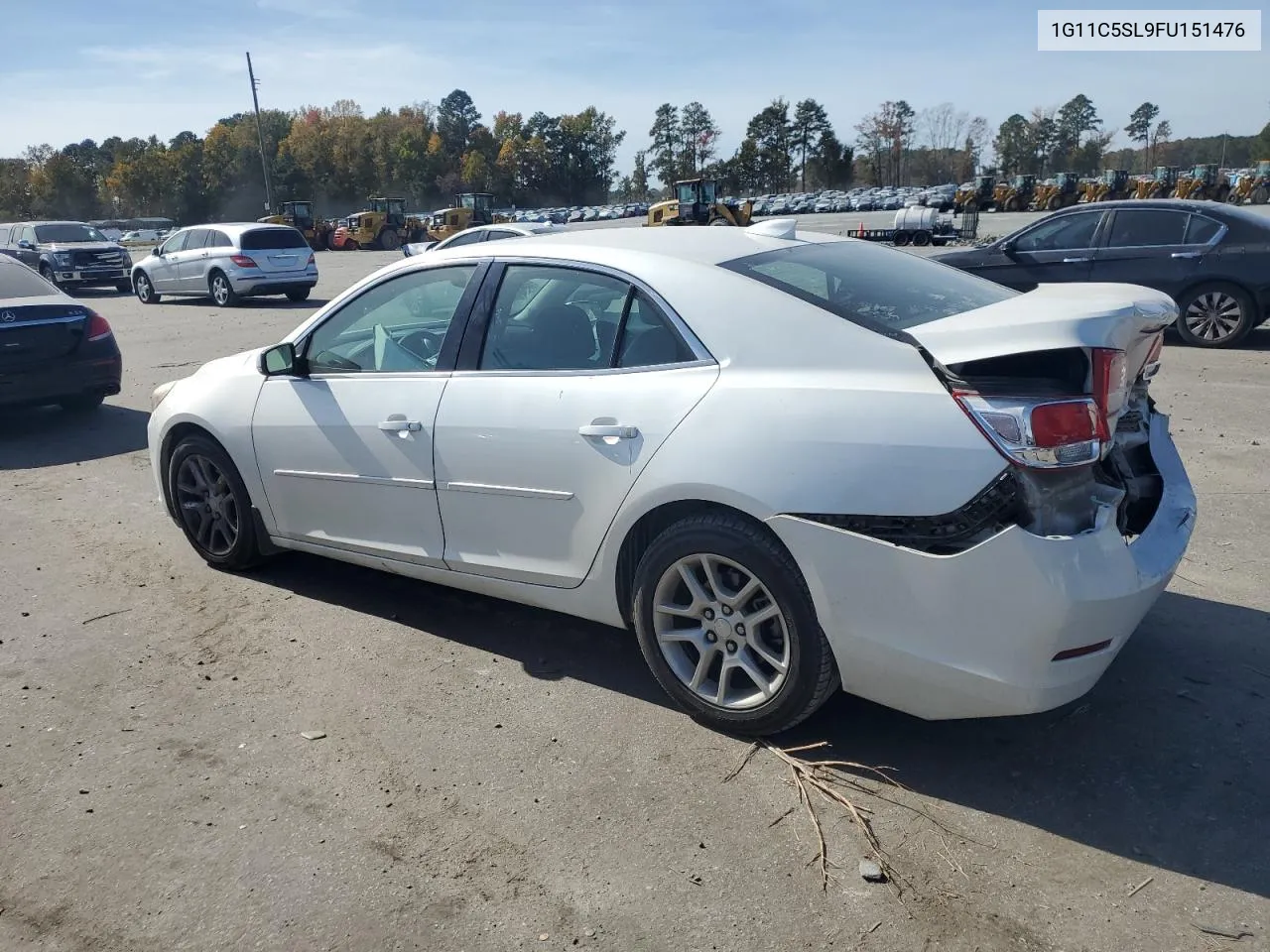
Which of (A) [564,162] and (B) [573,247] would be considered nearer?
(B) [573,247]

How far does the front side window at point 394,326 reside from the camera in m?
4.17

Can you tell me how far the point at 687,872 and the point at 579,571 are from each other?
4.00 ft

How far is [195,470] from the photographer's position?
507 cm

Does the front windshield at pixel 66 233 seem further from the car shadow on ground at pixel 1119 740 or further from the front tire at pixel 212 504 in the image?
the car shadow on ground at pixel 1119 740

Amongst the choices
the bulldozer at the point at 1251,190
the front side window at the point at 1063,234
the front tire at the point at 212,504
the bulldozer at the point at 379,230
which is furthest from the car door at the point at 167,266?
the bulldozer at the point at 1251,190

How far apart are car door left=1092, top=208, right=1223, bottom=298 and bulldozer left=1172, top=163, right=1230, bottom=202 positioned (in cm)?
4319

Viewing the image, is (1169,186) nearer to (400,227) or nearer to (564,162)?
(400,227)

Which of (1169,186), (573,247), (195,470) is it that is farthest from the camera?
(1169,186)

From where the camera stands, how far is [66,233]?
2386 centimetres

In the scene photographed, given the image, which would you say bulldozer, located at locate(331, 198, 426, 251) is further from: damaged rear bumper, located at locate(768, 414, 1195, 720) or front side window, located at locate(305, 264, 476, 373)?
damaged rear bumper, located at locate(768, 414, 1195, 720)

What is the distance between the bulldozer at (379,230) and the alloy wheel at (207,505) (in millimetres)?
40009

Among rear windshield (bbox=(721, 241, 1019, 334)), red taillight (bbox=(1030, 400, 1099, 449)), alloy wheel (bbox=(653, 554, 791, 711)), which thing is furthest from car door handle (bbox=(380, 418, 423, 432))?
red taillight (bbox=(1030, 400, 1099, 449))

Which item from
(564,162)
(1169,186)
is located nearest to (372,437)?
Result: (1169,186)

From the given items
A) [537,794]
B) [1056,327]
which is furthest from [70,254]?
[1056,327]
